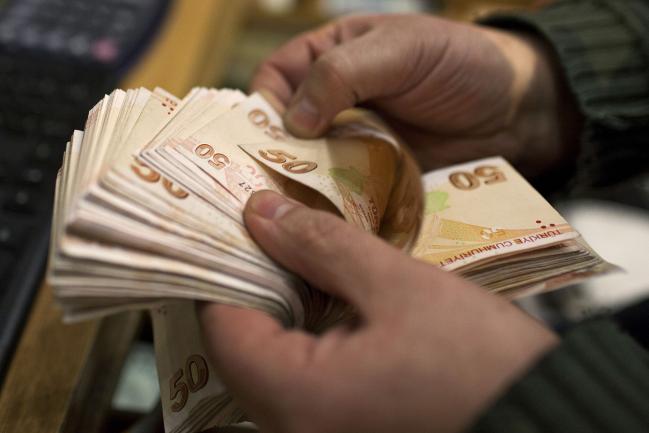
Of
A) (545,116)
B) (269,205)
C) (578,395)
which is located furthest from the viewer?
(545,116)

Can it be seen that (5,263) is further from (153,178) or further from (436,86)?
(436,86)

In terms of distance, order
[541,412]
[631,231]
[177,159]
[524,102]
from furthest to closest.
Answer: [631,231]
[524,102]
[177,159]
[541,412]

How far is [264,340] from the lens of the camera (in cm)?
40

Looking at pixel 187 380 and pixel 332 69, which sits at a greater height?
pixel 332 69

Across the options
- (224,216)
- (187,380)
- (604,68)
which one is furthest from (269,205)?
(604,68)

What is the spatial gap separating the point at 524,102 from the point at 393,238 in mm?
350

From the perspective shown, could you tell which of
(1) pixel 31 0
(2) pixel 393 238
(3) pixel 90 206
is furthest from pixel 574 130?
(1) pixel 31 0

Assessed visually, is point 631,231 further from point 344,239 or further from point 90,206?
point 90,206

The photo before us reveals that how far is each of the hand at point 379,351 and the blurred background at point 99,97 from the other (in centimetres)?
20

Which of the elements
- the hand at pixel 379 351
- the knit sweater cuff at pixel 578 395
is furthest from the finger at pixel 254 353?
the knit sweater cuff at pixel 578 395

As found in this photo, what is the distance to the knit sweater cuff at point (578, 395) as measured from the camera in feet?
1.16

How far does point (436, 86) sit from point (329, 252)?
Result: 0.36 metres

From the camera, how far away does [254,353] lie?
39 cm

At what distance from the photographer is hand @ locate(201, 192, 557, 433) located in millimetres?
357
